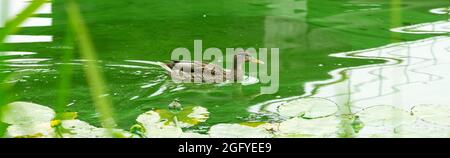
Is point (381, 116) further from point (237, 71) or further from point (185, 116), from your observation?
point (237, 71)

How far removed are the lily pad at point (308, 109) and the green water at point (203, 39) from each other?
870 mm

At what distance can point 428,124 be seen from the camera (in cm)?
274

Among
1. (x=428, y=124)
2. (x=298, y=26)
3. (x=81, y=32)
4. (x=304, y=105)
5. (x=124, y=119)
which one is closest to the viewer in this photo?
(x=81, y=32)

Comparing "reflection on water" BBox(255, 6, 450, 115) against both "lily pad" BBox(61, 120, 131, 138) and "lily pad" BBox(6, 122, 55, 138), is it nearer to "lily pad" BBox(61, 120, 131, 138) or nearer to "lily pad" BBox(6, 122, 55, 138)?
"lily pad" BBox(61, 120, 131, 138)

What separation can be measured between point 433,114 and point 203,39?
8.91ft

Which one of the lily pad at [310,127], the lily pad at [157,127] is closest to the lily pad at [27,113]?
the lily pad at [157,127]

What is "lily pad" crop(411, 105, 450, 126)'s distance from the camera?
8.87ft

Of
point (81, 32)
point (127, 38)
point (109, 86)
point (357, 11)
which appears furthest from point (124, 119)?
point (357, 11)

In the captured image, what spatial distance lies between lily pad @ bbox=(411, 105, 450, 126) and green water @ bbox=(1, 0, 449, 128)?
0.66 m

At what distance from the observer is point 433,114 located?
274cm

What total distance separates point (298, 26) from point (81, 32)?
4565mm

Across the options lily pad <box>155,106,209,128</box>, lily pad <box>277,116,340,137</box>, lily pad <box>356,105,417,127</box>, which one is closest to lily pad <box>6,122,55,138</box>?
lily pad <box>155,106,209,128</box>
